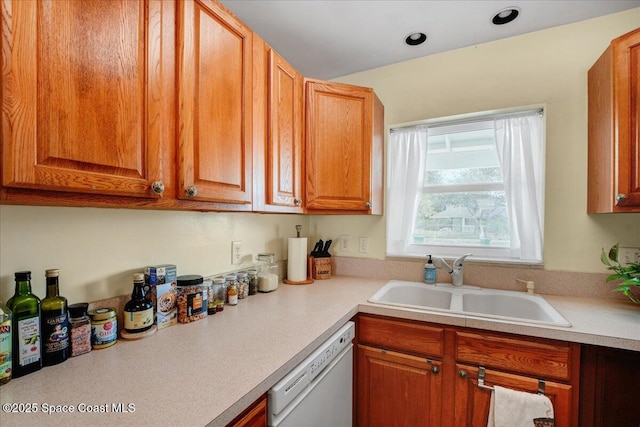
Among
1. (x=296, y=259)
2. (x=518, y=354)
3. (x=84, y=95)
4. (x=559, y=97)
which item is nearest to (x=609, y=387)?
(x=518, y=354)

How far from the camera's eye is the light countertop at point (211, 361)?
2.15 ft

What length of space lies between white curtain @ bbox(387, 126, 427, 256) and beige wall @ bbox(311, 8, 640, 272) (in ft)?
0.86

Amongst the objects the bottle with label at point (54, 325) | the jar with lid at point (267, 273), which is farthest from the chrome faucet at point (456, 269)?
the bottle with label at point (54, 325)

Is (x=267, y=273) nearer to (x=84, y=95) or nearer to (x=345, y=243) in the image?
(x=345, y=243)

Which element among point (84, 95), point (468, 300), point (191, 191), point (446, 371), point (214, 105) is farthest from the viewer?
point (468, 300)

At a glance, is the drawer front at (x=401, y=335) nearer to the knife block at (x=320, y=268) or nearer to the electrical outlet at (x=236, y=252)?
the knife block at (x=320, y=268)

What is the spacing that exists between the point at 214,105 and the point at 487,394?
165 centimetres

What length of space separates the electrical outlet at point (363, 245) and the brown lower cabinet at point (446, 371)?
2.30ft

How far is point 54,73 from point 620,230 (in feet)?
7.89

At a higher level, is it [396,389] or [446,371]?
[446,371]

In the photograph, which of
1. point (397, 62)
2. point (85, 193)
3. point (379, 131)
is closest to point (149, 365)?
point (85, 193)

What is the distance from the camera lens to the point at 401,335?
1411 mm

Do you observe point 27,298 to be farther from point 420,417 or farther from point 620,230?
point 620,230

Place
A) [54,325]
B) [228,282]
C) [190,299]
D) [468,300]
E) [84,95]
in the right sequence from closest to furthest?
[84,95]
[54,325]
[190,299]
[228,282]
[468,300]
